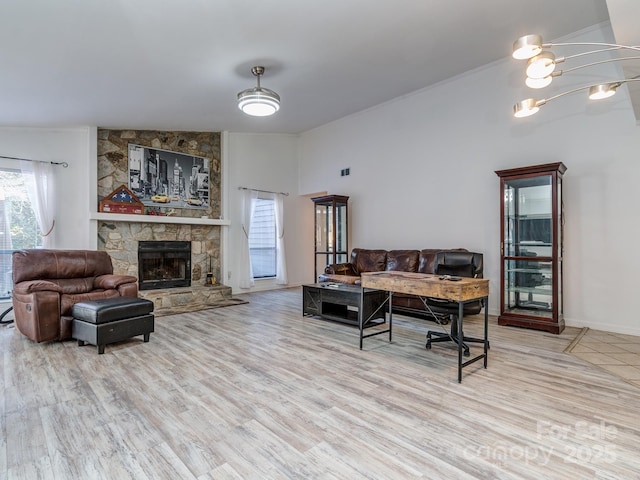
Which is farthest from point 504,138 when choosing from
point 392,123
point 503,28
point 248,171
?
point 248,171

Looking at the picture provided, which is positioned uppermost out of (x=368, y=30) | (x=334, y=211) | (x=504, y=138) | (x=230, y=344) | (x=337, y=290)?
(x=368, y=30)

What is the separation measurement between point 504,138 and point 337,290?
326 cm

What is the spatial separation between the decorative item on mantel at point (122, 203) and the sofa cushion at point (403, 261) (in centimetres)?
453

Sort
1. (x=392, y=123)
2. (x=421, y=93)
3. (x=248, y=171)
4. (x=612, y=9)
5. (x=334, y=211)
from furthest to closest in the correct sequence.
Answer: (x=248, y=171) → (x=334, y=211) → (x=392, y=123) → (x=421, y=93) → (x=612, y=9)

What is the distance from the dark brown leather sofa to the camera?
134 inches

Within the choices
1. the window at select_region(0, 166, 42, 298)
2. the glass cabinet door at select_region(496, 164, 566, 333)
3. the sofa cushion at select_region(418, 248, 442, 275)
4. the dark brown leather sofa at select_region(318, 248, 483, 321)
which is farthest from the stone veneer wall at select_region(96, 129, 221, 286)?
the glass cabinet door at select_region(496, 164, 566, 333)

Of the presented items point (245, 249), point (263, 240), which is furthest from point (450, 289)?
point (263, 240)

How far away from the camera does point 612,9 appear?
2.18 meters

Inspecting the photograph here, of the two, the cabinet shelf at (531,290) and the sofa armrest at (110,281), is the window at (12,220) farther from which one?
the cabinet shelf at (531,290)

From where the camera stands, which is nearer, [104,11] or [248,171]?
[104,11]

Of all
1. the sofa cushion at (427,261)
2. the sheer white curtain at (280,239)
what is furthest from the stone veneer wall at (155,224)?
the sofa cushion at (427,261)

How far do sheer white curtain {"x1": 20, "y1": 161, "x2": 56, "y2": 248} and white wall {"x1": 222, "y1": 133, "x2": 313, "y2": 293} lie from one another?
2915 millimetres

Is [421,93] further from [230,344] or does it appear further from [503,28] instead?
[230,344]

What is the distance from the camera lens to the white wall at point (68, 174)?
215 inches
